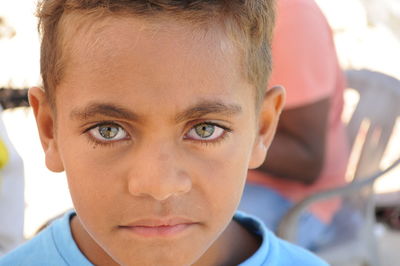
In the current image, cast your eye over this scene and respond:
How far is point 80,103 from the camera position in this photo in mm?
1312

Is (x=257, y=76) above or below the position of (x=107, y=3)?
below

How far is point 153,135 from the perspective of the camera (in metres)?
1.27

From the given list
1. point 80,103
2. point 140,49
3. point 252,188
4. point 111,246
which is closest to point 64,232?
point 111,246

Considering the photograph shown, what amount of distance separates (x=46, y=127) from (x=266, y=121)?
48 cm

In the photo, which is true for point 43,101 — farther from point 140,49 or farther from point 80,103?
point 140,49

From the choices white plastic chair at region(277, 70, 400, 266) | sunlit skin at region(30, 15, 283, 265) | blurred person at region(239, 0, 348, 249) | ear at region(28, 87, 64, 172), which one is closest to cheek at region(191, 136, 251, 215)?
sunlit skin at region(30, 15, 283, 265)

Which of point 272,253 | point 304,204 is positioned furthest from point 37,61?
point 272,253

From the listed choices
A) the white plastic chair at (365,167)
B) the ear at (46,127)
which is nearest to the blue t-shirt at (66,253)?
the ear at (46,127)

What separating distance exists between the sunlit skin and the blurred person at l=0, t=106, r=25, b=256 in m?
0.99

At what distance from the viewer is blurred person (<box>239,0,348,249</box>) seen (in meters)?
2.61

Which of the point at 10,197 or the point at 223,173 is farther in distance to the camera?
the point at 10,197

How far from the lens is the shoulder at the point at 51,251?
4.95ft

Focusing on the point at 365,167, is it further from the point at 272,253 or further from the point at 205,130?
the point at 205,130

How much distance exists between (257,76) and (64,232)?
21.2 inches
